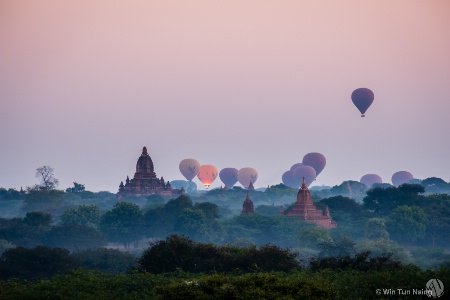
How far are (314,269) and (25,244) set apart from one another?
8636 cm

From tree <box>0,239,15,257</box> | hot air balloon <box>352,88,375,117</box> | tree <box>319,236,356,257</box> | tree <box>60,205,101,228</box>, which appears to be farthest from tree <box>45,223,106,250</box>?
hot air balloon <box>352,88,375,117</box>

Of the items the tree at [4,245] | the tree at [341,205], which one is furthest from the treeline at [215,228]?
the tree at [4,245]

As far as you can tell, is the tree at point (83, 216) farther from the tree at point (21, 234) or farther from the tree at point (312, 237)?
the tree at point (312, 237)

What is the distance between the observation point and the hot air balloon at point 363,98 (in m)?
187

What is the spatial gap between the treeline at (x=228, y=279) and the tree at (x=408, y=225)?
8954 centimetres

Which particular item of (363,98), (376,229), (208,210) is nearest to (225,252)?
(376,229)

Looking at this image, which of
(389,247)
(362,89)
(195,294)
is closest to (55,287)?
(195,294)

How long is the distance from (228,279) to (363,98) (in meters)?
147

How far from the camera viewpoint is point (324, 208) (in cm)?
17100

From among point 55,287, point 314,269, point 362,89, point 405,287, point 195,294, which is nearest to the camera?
point 195,294

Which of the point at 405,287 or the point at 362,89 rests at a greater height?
the point at 362,89

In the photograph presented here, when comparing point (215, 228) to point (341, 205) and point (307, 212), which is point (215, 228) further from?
point (341, 205)

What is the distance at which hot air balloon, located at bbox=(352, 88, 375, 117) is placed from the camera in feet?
613

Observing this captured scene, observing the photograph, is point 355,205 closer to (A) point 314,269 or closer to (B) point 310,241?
(B) point 310,241
